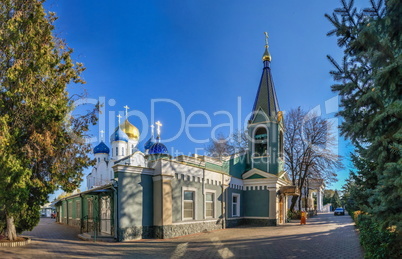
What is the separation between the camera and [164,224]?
1208cm

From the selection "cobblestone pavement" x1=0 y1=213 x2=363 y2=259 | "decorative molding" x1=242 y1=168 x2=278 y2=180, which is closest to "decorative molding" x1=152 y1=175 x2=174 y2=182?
"cobblestone pavement" x1=0 y1=213 x2=363 y2=259

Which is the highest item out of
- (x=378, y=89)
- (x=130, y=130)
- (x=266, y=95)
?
(x=266, y=95)

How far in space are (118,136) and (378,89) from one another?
3371 centimetres

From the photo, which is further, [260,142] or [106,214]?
[260,142]

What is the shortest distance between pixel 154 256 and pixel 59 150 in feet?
20.1

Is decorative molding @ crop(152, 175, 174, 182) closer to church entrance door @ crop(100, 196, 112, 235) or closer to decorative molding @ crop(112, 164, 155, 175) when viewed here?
decorative molding @ crop(112, 164, 155, 175)

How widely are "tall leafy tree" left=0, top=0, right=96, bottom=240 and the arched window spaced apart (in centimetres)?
1321

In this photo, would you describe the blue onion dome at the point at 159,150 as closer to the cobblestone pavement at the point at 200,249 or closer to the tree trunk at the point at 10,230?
the cobblestone pavement at the point at 200,249

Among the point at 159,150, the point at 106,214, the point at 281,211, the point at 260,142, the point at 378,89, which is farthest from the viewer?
the point at 159,150

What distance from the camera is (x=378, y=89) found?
14.5 ft

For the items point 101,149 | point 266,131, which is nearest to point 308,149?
point 266,131

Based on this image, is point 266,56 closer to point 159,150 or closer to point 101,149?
point 159,150

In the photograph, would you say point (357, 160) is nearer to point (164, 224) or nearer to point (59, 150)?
point (164, 224)

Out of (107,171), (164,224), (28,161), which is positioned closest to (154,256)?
(164,224)
